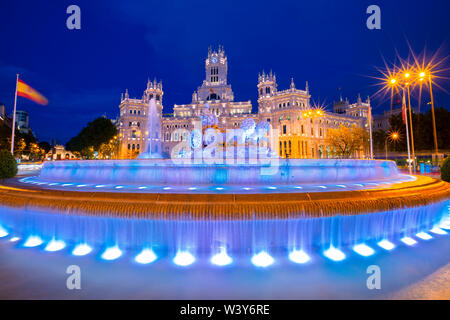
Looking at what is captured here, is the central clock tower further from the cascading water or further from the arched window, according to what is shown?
the cascading water

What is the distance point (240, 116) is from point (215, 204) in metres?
74.3

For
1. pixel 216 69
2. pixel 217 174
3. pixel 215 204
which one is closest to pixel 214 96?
pixel 216 69

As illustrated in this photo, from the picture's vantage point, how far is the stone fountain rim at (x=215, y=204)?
13.7 ft

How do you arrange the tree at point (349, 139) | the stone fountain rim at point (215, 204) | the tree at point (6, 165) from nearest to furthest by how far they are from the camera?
the stone fountain rim at point (215, 204) < the tree at point (6, 165) < the tree at point (349, 139)

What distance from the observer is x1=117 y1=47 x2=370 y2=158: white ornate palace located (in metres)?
64.4

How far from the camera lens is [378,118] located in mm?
87812

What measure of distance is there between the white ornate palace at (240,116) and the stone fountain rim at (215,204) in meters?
52.7

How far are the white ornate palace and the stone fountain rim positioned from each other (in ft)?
173

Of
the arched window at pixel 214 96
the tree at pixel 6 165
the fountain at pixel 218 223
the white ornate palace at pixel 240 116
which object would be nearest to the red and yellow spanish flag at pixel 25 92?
the tree at pixel 6 165

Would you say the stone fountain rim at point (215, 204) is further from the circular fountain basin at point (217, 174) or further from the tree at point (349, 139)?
the tree at point (349, 139)

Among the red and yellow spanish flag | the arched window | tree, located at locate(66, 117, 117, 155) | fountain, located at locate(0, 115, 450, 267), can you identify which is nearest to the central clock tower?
the arched window

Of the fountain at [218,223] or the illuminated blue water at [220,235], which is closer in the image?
the fountain at [218,223]
